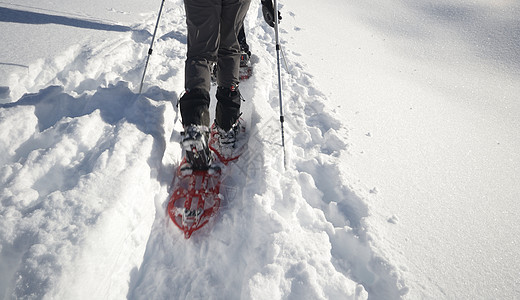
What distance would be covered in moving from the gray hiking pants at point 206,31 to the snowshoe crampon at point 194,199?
707 millimetres

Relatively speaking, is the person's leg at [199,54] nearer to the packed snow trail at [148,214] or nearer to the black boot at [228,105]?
the black boot at [228,105]

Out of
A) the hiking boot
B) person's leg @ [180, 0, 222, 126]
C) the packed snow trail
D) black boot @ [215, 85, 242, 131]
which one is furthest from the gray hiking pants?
the packed snow trail

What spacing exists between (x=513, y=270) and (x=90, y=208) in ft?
9.39

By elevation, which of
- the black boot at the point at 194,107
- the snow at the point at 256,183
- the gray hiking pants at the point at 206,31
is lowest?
the snow at the point at 256,183

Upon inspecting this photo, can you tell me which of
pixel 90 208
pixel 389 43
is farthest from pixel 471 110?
A: pixel 90 208

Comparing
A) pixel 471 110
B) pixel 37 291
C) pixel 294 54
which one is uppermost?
pixel 37 291

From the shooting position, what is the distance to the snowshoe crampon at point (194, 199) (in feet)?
6.40

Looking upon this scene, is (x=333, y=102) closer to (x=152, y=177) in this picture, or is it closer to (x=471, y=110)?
(x=471, y=110)

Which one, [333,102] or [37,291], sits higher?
[37,291]

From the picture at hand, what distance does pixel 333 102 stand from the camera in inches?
149

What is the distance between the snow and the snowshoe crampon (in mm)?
85

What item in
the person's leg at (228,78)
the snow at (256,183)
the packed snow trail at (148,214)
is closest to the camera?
the packed snow trail at (148,214)

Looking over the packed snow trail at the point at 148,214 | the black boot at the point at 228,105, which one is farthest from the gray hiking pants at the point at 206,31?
the packed snow trail at the point at 148,214

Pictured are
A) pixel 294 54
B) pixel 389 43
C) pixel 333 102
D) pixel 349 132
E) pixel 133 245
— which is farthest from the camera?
pixel 389 43
